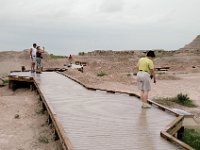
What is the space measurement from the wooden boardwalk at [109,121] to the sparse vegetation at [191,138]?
2.22 feet

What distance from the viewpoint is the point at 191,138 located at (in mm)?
10859

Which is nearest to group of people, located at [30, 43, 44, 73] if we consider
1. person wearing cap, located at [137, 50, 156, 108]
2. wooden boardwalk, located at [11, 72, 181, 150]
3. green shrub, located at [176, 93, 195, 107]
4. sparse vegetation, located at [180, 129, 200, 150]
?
wooden boardwalk, located at [11, 72, 181, 150]

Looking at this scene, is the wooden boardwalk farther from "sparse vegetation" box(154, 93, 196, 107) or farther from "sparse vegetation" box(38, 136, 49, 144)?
"sparse vegetation" box(154, 93, 196, 107)

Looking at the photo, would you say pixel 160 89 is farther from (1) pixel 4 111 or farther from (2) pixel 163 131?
(2) pixel 163 131

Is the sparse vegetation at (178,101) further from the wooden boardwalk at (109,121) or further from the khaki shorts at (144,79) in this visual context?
the khaki shorts at (144,79)

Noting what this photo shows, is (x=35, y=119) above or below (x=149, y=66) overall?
below

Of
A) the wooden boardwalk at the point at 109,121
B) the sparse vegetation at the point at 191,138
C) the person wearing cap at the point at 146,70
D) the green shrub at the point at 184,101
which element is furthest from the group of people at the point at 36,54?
the sparse vegetation at the point at 191,138

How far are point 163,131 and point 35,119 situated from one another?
5976 millimetres

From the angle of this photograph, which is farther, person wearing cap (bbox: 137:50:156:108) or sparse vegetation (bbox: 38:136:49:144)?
person wearing cap (bbox: 137:50:156:108)

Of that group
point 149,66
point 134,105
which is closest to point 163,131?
point 149,66

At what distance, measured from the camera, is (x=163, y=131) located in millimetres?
8578

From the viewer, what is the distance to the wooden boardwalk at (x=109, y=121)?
7812 mm

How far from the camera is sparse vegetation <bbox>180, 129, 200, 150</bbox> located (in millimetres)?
10512

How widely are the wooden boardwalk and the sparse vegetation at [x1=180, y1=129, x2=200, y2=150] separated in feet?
2.22
